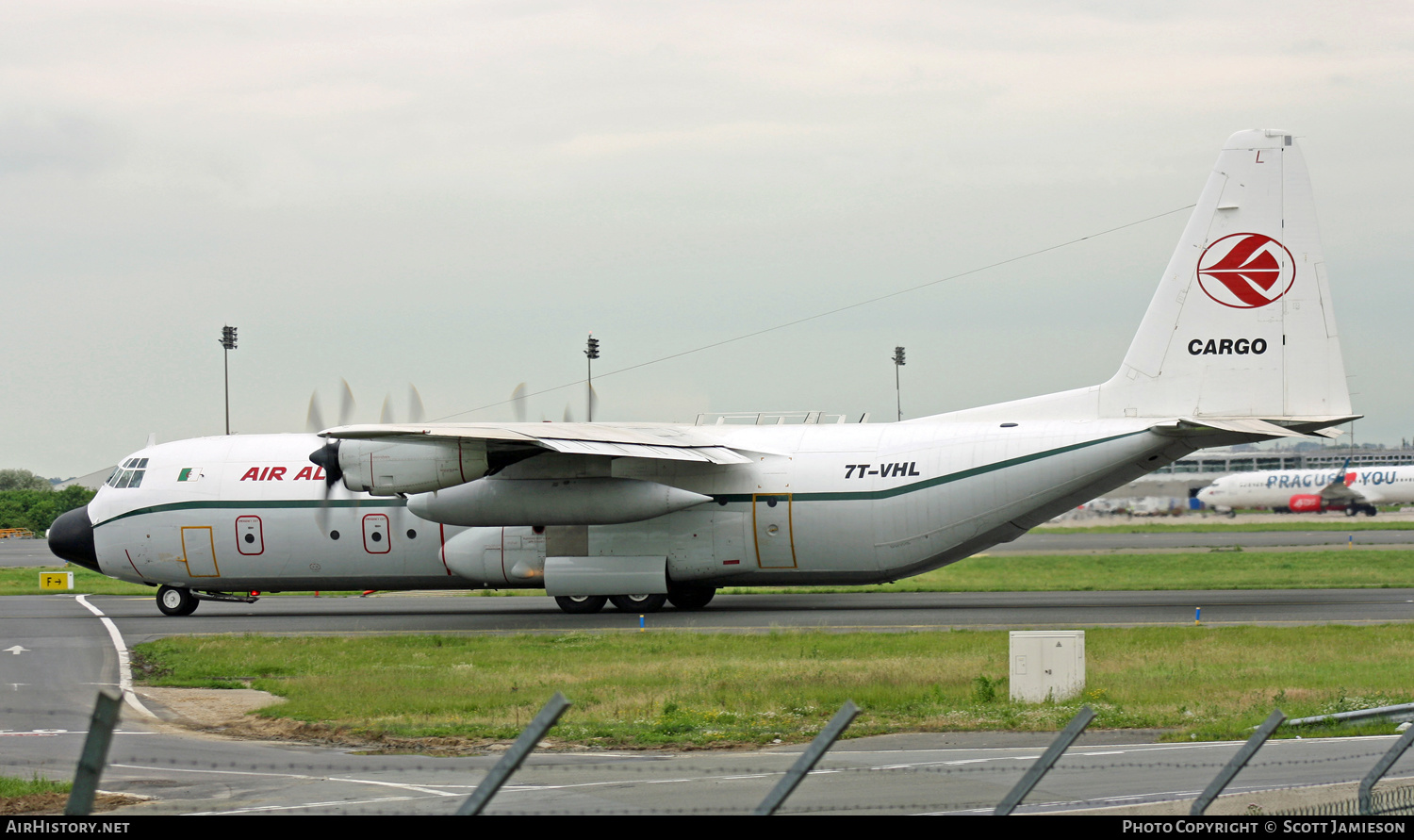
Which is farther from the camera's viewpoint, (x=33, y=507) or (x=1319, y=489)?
(x=33, y=507)

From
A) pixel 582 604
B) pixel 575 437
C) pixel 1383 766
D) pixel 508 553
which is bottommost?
pixel 582 604

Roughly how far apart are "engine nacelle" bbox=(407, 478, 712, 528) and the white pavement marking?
6594 millimetres

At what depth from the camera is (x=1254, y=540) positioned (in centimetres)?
6141

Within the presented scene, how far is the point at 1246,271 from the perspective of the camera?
89.4ft

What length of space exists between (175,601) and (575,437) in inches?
494

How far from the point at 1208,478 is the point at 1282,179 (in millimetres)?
94839

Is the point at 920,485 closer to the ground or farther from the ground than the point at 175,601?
farther from the ground

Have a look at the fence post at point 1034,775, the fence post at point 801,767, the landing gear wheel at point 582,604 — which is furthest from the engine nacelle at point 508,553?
the fence post at point 801,767

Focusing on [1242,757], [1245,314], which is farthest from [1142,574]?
[1242,757]

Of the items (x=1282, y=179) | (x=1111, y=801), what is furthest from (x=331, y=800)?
(x=1282, y=179)

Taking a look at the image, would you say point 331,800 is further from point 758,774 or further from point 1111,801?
point 1111,801

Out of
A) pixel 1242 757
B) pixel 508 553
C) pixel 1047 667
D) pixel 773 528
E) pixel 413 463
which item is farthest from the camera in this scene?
pixel 508 553

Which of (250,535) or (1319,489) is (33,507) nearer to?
(250,535)

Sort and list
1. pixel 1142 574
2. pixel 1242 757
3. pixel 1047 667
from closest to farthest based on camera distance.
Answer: pixel 1242 757, pixel 1047 667, pixel 1142 574
